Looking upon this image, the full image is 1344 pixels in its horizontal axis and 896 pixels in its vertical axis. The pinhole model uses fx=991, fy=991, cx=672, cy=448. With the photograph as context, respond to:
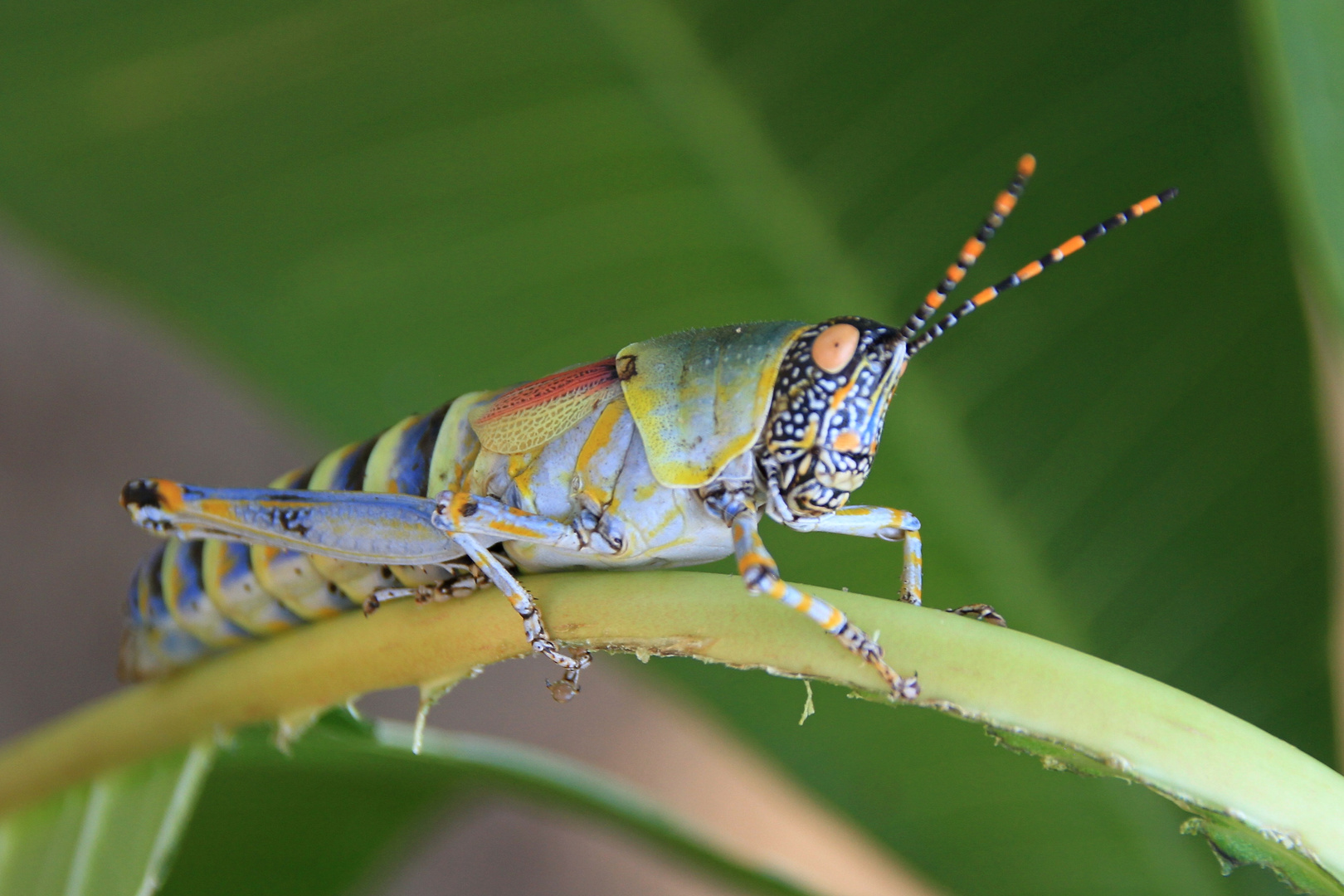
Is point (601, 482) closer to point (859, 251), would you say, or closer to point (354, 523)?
point (354, 523)

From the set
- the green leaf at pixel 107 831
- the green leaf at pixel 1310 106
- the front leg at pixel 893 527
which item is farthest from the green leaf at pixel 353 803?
the green leaf at pixel 1310 106

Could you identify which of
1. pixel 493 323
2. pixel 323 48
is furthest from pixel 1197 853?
pixel 323 48

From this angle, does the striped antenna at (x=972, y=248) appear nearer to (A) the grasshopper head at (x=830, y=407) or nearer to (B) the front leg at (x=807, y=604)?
(A) the grasshopper head at (x=830, y=407)

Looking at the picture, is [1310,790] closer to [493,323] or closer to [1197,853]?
[1197,853]

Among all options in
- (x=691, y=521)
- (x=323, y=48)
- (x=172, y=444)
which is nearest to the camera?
(x=691, y=521)

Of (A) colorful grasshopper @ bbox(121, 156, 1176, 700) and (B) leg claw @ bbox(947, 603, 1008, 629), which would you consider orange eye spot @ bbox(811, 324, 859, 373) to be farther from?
(B) leg claw @ bbox(947, 603, 1008, 629)

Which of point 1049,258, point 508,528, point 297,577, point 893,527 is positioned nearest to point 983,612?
point 893,527

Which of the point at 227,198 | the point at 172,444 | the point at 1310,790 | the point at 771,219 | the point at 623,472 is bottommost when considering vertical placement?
the point at 1310,790
